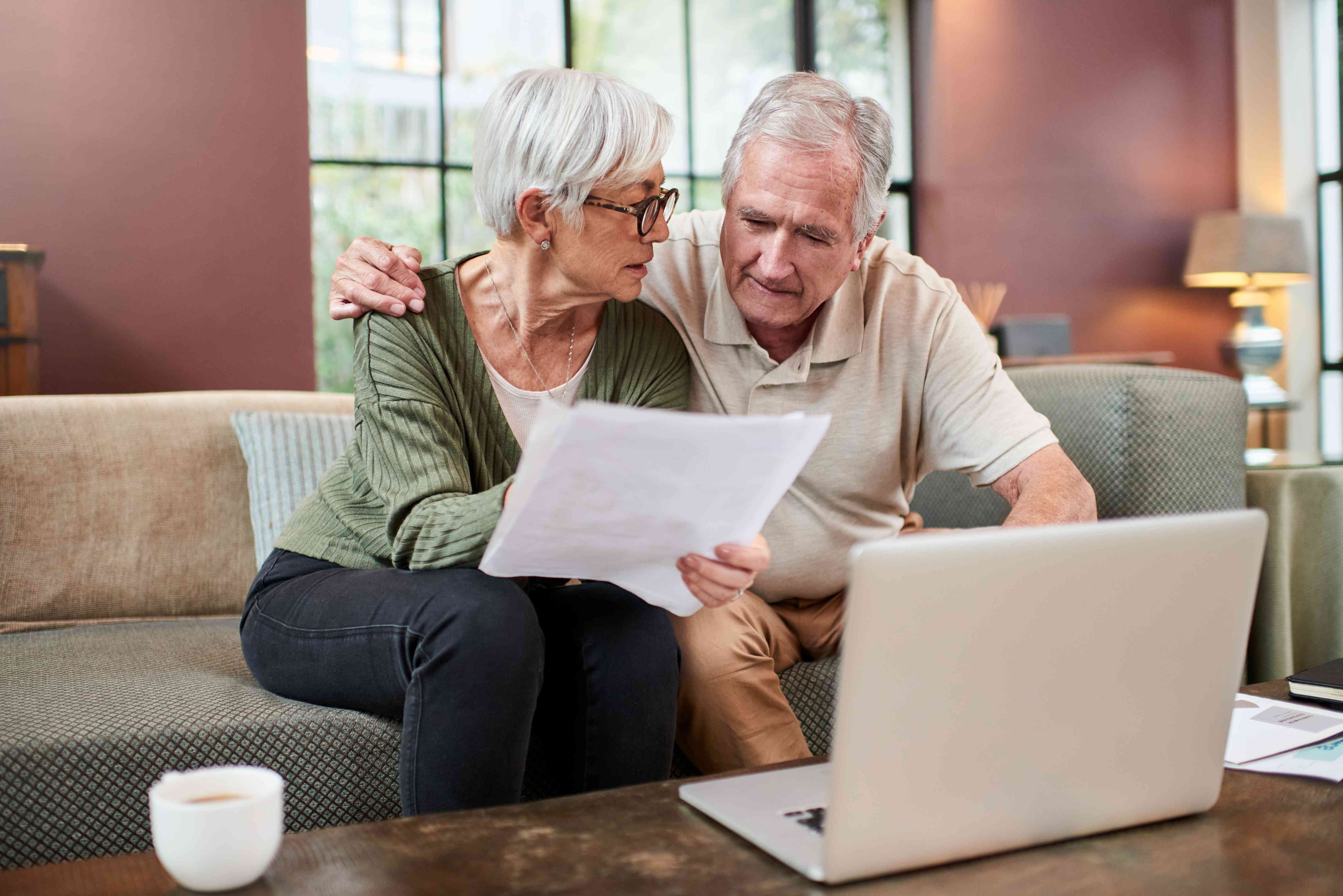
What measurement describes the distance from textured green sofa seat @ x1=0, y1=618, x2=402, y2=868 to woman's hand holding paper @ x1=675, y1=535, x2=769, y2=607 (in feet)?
1.63

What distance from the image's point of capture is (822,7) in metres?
5.13

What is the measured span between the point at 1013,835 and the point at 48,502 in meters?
1.72

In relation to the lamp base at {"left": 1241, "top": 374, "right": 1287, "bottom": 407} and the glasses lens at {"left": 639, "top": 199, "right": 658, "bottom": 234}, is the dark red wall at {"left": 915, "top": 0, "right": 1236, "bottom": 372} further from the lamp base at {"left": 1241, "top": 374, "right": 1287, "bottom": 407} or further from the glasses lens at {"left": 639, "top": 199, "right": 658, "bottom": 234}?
the glasses lens at {"left": 639, "top": 199, "right": 658, "bottom": 234}

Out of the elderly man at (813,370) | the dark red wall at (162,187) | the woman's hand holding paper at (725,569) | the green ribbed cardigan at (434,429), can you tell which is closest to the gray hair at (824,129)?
the elderly man at (813,370)

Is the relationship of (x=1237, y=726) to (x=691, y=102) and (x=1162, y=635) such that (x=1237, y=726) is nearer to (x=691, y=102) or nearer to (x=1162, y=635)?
(x=1162, y=635)

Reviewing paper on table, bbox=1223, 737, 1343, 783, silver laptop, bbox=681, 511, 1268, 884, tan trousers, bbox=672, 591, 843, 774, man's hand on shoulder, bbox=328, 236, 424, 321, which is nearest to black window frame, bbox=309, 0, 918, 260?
man's hand on shoulder, bbox=328, 236, 424, 321

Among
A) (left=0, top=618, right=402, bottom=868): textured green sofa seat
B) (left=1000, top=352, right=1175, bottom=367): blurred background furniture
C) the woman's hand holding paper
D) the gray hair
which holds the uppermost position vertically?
the gray hair

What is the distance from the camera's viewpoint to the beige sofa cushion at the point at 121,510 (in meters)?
1.83

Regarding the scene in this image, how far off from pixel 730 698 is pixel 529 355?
1.66ft

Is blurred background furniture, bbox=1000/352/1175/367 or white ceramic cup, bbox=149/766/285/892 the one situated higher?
blurred background furniture, bbox=1000/352/1175/367

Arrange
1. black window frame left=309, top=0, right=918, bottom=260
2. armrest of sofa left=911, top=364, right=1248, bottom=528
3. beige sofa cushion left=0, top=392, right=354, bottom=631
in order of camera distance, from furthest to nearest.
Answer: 1. black window frame left=309, top=0, right=918, bottom=260
2. beige sofa cushion left=0, top=392, right=354, bottom=631
3. armrest of sofa left=911, top=364, right=1248, bottom=528

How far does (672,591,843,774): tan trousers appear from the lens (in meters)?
1.38

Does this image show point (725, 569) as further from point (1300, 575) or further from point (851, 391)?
point (1300, 575)

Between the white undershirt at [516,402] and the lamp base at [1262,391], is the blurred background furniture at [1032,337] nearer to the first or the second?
the lamp base at [1262,391]
